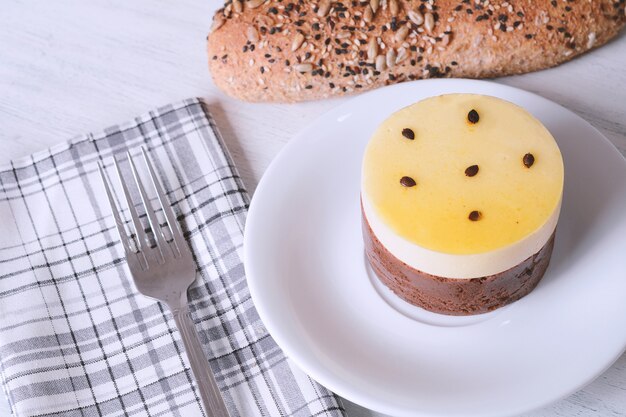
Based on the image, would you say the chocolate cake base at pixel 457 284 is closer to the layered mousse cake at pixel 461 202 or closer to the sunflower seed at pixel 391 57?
the layered mousse cake at pixel 461 202

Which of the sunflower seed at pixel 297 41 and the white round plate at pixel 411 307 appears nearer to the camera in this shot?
the white round plate at pixel 411 307

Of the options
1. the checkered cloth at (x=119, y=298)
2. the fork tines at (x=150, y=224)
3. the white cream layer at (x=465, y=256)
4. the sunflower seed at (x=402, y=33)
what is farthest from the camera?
the sunflower seed at (x=402, y=33)

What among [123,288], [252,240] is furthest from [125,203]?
[252,240]

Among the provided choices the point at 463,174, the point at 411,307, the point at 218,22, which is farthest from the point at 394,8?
the point at 411,307

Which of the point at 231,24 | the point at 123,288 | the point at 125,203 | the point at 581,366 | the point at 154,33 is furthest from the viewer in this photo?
the point at 154,33

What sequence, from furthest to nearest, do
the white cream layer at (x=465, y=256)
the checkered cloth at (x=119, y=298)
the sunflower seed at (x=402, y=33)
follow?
the sunflower seed at (x=402, y=33)
the checkered cloth at (x=119, y=298)
the white cream layer at (x=465, y=256)

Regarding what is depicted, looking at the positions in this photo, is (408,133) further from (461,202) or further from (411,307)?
(411,307)

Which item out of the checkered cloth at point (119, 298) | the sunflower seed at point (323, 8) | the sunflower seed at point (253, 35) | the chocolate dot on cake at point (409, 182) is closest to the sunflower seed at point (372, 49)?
the sunflower seed at point (323, 8)

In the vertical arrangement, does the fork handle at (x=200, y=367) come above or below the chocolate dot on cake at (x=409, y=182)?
below

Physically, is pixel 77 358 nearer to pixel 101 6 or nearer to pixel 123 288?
pixel 123 288
